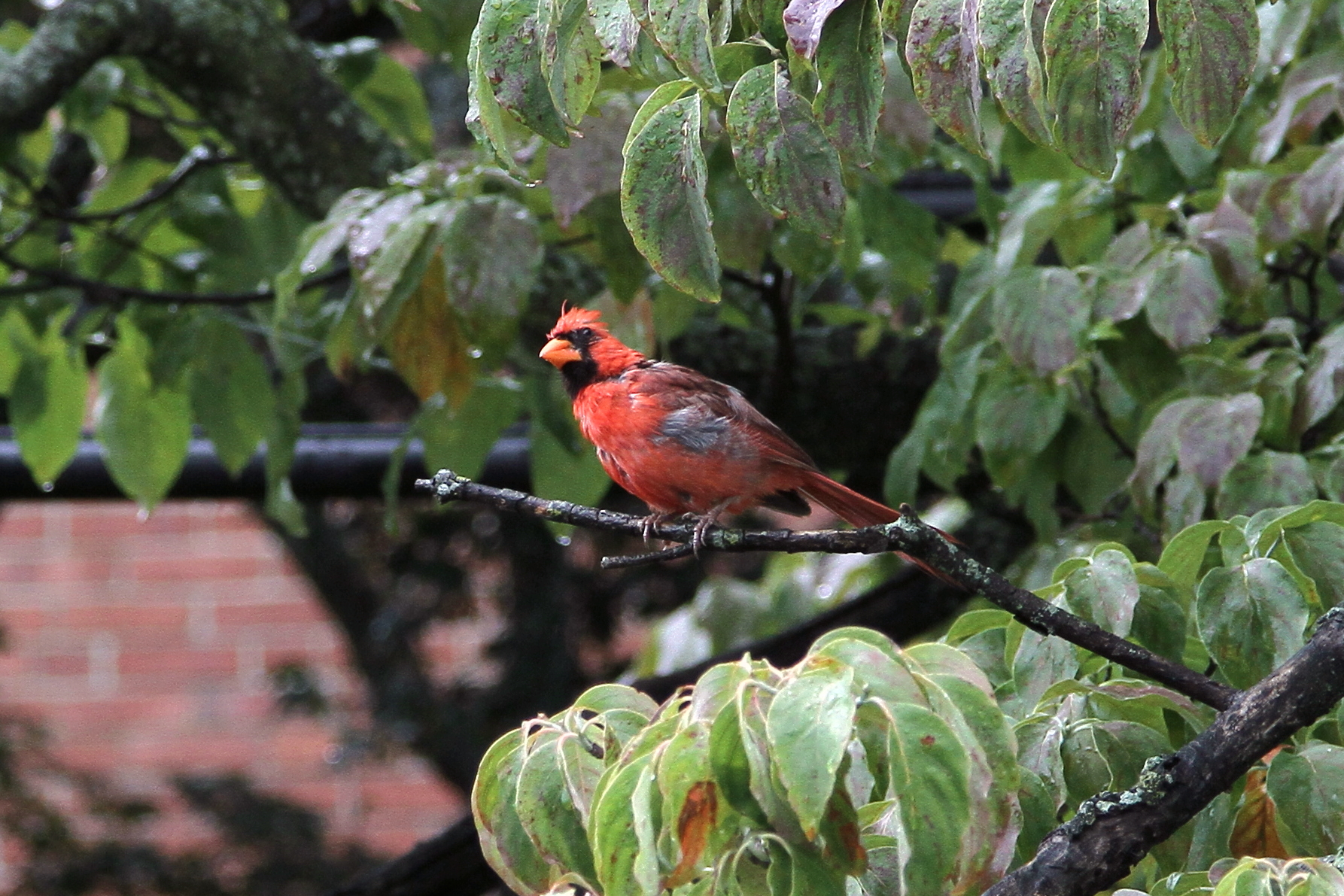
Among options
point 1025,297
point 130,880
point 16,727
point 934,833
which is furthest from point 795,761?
point 16,727

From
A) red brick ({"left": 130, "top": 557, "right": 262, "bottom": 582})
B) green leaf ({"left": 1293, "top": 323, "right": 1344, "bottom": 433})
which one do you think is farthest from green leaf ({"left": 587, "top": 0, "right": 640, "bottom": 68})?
red brick ({"left": 130, "top": 557, "right": 262, "bottom": 582})

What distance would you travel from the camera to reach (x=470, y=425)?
9.51 ft

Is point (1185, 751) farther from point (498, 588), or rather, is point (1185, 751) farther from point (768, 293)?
point (498, 588)

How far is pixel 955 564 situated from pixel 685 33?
1.79 ft

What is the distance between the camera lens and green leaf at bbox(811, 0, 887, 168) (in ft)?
4.12

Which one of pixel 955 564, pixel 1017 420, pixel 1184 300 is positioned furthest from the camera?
pixel 1017 420

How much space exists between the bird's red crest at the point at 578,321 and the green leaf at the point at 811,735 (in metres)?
1.54

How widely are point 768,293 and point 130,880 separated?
11.3 feet

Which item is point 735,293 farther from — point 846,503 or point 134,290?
point 134,290

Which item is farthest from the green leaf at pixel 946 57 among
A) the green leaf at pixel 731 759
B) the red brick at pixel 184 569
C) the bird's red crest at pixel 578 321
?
the red brick at pixel 184 569

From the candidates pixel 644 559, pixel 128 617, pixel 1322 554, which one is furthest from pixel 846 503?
pixel 128 617

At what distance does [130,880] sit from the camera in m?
5.09

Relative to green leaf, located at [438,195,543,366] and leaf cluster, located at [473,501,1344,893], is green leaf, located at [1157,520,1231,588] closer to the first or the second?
leaf cluster, located at [473,501,1344,893]

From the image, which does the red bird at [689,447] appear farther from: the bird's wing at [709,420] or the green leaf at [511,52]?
the green leaf at [511,52]
